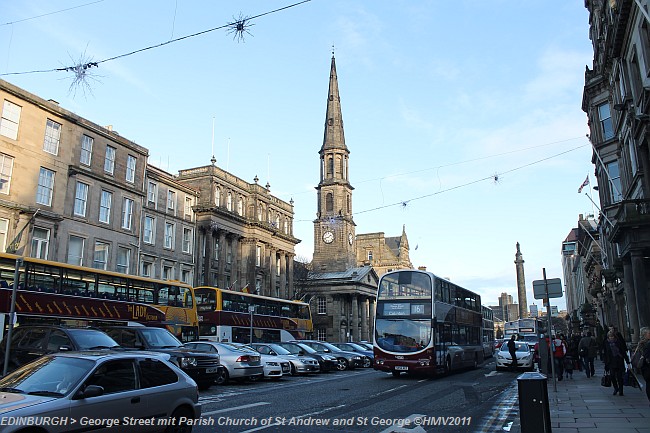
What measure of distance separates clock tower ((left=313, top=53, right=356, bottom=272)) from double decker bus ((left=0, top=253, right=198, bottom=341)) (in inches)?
2459

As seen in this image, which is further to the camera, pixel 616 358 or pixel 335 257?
pixel 335 257

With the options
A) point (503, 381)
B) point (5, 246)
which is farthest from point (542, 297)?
point (5, 246)

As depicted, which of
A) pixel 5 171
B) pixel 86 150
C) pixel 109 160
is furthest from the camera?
pixel 109 160

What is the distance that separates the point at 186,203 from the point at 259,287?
52.5 feet

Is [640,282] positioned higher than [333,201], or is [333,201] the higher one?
[333,201]

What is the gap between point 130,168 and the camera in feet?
135

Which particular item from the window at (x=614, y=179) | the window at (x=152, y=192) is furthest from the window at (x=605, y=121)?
the window at (x=152, y=192)

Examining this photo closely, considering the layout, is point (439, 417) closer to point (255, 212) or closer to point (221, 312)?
point (221, 312)

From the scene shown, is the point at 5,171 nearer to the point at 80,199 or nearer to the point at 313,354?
the point at 80,199

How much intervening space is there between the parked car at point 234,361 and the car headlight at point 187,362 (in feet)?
9.20

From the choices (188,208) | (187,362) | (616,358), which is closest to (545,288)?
(616,358)

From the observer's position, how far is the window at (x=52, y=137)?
111 feet

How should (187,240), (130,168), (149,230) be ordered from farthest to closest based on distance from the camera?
(187,240) < (149,230) < (130,168)

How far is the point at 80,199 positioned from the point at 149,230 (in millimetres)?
9105
